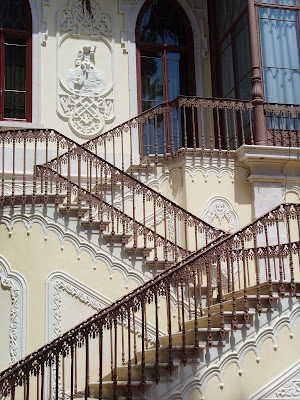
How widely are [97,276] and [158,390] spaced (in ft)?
8.94

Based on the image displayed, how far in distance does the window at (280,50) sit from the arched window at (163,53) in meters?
2.11

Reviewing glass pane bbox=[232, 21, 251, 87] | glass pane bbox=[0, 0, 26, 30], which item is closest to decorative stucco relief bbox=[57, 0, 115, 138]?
glass pane bbox=[0, 0, 26, 30]

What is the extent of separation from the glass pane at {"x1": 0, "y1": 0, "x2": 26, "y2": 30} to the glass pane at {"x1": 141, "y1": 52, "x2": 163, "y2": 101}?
8.17ft

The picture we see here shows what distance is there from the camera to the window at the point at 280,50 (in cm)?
1364

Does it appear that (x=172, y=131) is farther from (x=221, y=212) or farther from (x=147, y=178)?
(x=221, y=212)

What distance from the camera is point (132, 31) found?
1506cm

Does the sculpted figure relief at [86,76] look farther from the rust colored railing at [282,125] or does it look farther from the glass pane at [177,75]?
the rust colored railing at [282,125]

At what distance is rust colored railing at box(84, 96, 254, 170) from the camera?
12930 mm

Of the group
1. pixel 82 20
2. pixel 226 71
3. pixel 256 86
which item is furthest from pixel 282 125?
pixel 82 20

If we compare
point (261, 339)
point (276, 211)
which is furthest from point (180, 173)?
point (261, 339)

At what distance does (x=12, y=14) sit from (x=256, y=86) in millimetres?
4980

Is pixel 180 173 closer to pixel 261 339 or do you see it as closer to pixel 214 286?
pixel 214 286

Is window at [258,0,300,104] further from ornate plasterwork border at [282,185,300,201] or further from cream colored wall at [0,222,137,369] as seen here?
cream colored wall at [0,222,137,369]

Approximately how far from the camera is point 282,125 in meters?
13.2
